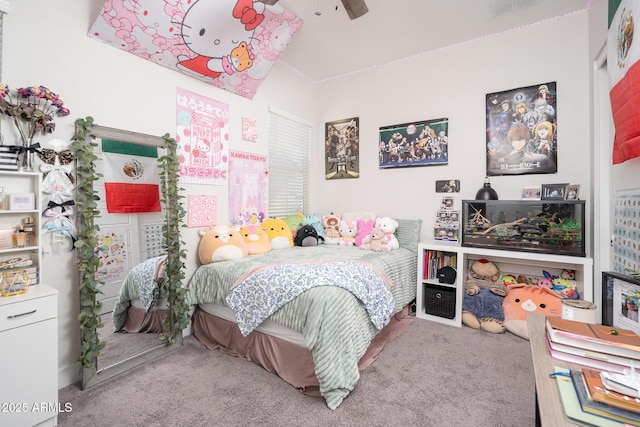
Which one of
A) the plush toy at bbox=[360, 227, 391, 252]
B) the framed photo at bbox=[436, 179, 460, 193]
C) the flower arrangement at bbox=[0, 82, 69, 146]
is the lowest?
the plush toy at bbox=[360, 227, 391, 252]

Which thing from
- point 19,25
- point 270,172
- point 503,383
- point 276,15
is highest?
point 276,15

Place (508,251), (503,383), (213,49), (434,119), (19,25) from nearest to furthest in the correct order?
(19,25)
(503,383)
(213,49)
(508,251)
(434,119)

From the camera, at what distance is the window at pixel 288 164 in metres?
3.48

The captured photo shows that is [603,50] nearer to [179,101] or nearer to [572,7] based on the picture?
[572,7]

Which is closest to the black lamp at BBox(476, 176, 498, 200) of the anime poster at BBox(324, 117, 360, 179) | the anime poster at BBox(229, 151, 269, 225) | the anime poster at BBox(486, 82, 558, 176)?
the anime poster at BBox(486, 82, 558, 176)

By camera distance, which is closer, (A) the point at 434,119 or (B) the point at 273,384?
(B) the point at 273,384

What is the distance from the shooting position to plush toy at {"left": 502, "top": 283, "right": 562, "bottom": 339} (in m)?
2.43

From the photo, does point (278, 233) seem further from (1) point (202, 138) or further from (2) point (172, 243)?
(1) point (202, 138)

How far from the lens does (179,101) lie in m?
2.46

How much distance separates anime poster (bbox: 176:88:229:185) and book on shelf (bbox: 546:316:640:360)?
8.41 feet

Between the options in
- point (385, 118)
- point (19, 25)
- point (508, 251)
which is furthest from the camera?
point (385, 118)

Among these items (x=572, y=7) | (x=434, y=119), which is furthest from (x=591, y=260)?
(x=572, y=7)

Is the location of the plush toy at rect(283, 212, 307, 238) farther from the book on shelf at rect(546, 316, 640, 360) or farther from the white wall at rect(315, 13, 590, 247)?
the book on shelf at rect(546, 316, 640, 360)

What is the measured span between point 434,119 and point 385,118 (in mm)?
590
